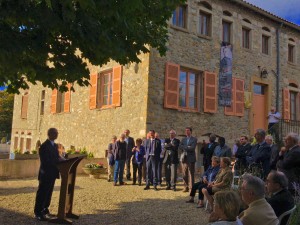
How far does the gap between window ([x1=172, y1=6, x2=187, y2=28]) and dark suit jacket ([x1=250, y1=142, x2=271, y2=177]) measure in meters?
7.20

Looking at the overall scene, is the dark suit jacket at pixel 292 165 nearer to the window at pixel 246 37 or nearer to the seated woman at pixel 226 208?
the seated woman at pixel 226 208

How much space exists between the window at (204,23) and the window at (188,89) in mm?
1712

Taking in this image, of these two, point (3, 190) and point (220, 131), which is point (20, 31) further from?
point (220, 131)

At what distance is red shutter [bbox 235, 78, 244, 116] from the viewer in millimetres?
14112

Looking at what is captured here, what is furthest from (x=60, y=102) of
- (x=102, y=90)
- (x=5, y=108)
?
(x=5, y=108)

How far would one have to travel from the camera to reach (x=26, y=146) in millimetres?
19938

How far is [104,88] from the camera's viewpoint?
14328 mm

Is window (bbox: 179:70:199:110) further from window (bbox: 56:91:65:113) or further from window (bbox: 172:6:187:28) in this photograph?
window (bbox: 56:91:65:113)

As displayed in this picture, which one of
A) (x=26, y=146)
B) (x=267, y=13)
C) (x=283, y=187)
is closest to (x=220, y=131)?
(x=267, y=13)

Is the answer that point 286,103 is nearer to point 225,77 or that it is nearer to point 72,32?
point 225,77

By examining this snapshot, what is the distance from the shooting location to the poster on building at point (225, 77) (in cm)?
1372

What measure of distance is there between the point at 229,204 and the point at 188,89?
33.6 ft

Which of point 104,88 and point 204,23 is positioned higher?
point 204,23

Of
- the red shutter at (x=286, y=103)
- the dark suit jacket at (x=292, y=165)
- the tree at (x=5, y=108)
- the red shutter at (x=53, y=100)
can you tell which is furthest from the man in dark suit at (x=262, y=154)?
the tree at (x=5, y=108)
